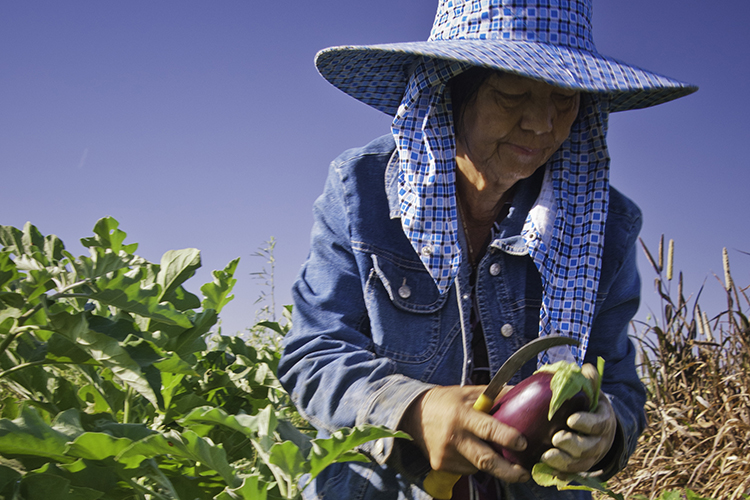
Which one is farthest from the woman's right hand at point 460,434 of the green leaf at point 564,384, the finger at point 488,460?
the green leaf at point 564,384

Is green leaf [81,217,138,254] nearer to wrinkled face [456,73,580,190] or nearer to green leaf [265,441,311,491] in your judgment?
green leaf [265,441,311,491]

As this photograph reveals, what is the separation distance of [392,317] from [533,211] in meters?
0.52

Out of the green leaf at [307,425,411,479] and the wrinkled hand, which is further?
the wrinkled hand

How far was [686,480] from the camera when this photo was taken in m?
3.64

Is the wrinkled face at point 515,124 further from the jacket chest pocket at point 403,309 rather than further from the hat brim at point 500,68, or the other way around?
the jacket chest pocket at point 403,309

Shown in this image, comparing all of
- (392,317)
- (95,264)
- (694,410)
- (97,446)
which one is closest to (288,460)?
(97,446)

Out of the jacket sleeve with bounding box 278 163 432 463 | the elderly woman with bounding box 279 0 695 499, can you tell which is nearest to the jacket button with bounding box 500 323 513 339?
the elderly woman with bounding box 279 0 695 499

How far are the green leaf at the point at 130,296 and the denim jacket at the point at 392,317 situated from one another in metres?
0.50

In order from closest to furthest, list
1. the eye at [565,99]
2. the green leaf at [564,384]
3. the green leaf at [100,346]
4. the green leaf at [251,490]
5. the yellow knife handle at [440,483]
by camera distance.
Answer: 1. the green leaf at [251,490]
2. the green leaf at [100,346]
3. the green leaf at [564,384]
4. the yellow knife handle at [440,483]
5. the eye at [565,99]

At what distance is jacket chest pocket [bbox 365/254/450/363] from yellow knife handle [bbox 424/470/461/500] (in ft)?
1.26

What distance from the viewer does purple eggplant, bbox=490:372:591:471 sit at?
133cm

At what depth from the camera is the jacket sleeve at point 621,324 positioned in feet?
6.17

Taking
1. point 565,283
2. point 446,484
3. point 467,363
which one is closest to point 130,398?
point 446,484

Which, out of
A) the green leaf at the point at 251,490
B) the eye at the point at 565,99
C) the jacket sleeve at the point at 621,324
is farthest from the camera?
the jacket sleeve at the point at 621,324
